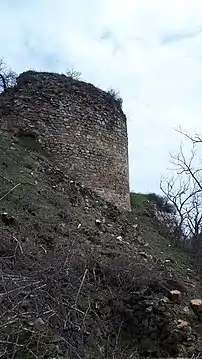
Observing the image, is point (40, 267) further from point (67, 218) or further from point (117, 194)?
point (117, 194)

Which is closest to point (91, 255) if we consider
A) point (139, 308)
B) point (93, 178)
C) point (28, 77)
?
point (139, 308)

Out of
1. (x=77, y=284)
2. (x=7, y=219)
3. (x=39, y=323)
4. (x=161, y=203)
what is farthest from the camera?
(x=161, y=203)

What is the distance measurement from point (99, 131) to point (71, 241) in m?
5.63

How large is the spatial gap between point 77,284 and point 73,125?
7174 millimetres

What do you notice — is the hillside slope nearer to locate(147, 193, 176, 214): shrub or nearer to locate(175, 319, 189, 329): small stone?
locate(175, 319, 189, 329): small stone

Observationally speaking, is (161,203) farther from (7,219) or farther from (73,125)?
(7,219)

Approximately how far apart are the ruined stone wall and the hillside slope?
1610 millimetres

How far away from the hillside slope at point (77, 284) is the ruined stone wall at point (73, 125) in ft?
5.28

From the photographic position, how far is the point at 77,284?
5.12 m

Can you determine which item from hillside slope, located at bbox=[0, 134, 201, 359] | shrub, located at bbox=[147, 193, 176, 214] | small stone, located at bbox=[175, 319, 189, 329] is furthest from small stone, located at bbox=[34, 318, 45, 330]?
shrub, located at bbox=[147, 193, 176, 214]

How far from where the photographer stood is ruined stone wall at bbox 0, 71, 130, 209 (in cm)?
1148

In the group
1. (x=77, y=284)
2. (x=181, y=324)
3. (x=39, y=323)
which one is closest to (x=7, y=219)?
(x=77, y=284)

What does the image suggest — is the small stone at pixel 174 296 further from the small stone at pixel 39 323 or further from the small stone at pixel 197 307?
the small stone at pixel 39 323

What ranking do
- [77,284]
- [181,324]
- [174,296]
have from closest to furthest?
[77,284] < [181,324] < [174,296]
